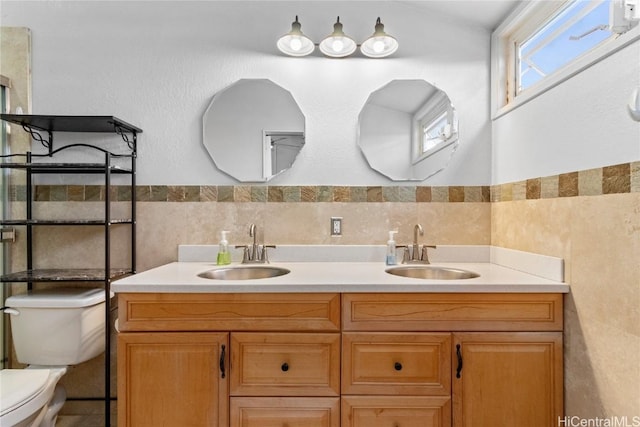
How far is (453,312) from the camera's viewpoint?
1.37 metres

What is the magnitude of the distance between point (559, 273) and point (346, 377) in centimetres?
99

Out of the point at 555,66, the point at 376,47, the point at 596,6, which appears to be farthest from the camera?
the point at 376,47

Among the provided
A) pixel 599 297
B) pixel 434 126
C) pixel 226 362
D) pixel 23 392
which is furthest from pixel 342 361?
pixel 434 126

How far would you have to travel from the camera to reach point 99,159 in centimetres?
196

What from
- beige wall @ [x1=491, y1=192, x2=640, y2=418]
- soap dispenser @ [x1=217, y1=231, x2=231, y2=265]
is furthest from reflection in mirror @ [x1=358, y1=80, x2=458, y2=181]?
soap dispenser @ [x1=217, y1=231, x2=231, y2=265]

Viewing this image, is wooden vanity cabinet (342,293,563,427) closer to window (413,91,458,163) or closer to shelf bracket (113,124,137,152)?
window (413,91,458,163)

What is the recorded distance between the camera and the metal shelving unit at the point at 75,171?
66.4 inches

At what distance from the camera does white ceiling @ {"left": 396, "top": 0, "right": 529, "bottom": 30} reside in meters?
1.79

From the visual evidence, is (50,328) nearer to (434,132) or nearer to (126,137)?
(126,137)

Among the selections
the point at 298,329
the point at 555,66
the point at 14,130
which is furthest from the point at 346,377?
the point at 14,130

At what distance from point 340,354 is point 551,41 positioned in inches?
68.4

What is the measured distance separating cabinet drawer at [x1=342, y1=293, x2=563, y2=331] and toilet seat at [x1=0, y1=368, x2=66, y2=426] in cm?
129

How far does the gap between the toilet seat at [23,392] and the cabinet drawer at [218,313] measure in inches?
17.6

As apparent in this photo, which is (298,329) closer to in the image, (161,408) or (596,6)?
(161,408)
